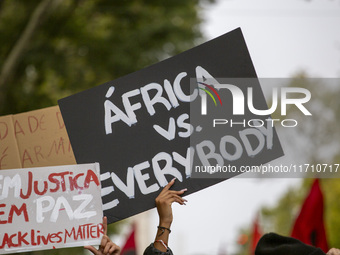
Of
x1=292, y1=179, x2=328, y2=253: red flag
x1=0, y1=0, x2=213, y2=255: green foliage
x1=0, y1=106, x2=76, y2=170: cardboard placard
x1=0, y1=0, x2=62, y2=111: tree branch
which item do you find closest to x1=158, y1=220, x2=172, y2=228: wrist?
x1=0, y1=106, x2=76, y2=170: cardboard placard

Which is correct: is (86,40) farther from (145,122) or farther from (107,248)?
(107,248)

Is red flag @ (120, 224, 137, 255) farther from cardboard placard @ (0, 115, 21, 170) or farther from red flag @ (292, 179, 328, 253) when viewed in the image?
cardboard placard @ (0, 115, 21, 170)

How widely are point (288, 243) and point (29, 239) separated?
56.0 inches

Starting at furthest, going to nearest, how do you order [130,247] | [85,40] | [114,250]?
[85,40] → [130,247] → [114,250]

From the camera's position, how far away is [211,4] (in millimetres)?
12961

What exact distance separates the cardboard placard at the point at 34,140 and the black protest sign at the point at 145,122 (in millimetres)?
229

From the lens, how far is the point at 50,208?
3670 millimetres

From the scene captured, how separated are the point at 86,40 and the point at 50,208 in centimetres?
936

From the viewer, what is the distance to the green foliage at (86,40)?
39.2ft

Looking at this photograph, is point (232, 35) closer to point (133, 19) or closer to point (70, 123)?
point (70, 123)

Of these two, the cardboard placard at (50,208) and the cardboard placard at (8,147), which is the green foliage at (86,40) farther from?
the cardboard placard at (50,208)

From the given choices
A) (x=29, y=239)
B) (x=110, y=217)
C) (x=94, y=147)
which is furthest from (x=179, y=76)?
(x=29, y=239)

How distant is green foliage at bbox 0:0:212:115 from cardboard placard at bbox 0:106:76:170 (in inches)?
296

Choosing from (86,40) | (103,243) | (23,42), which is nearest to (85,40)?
(86,40)
